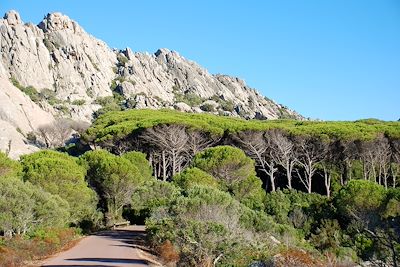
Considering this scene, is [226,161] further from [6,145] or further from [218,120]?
A: [6,145]

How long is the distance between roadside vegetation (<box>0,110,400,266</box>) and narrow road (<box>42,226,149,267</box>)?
958 millimetres

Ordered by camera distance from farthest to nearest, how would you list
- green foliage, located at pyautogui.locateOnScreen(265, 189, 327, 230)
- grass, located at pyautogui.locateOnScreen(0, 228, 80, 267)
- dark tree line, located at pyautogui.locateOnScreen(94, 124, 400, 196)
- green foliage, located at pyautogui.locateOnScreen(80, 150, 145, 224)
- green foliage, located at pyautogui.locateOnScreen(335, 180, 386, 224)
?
dark tree line, located at pyautogui.locateOnScreen(94, 124, 400, 196) < green foliage, located at pyautogui.locateOnScreen(80, 150, 145, 224) < green foliage, located at pyautogui.locateOnScreen(265, 189, 327, 230) < green foliage, located at pyautogui.locateOnScreen(335, 180, 386, 224) < grass, located at pyautogui.locateOnScreen(0, 228, 80, 267)

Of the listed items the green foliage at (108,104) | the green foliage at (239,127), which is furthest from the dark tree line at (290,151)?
the green foliage at (108,104)

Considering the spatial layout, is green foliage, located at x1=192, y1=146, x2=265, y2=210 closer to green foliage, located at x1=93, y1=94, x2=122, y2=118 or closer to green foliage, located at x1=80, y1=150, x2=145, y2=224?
green foliage, located at x1=80, y1=150, x2=145, y2=224

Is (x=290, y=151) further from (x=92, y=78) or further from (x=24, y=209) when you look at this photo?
(x=92, y=78)

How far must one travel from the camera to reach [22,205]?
20531 millimetres

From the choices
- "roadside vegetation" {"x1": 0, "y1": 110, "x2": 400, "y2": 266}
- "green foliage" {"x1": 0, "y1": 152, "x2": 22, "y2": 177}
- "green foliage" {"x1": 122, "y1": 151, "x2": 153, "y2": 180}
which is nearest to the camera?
"roadside vegetation" {"x1": 0, "y1": 110, "x2": 400, "y2": 266}

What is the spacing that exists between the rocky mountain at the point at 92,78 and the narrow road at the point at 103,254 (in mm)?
49896

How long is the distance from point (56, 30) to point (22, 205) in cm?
8650

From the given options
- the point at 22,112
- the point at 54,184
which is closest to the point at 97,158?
the point at 54,184

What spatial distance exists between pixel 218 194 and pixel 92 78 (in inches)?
3221

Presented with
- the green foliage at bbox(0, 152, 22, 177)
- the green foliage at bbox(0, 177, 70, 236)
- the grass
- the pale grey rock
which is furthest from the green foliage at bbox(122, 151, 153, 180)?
the pale grey rock

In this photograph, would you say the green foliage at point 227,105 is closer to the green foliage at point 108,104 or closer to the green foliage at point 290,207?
the green foliage at point 108,104

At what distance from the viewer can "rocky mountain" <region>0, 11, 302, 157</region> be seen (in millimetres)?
86938
